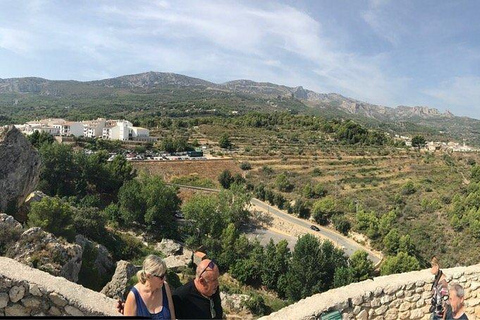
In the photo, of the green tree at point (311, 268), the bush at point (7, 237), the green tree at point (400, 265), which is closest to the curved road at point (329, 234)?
the green tree at point (400, 265)

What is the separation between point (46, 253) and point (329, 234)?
29991 mm

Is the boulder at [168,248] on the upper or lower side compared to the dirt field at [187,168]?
lower

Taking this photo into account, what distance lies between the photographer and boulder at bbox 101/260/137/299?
1176cm

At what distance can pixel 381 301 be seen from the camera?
5184mm

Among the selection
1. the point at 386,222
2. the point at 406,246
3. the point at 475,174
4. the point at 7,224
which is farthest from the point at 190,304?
the point at 475,174

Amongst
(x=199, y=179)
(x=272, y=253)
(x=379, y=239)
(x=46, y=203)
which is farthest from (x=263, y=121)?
(x=46, y=203)

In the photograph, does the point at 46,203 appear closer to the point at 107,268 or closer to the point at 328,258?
the point at 107,268

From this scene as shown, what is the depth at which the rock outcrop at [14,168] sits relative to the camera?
63.6ft

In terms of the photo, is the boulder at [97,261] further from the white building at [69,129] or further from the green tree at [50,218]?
the white building at [69,129]

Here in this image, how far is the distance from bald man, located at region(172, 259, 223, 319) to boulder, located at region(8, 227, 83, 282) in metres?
9.35

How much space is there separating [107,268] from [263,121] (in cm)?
6378

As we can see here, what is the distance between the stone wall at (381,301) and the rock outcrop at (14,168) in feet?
62.4

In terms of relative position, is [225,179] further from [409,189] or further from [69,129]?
[69,129]

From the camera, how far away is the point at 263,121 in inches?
3110
